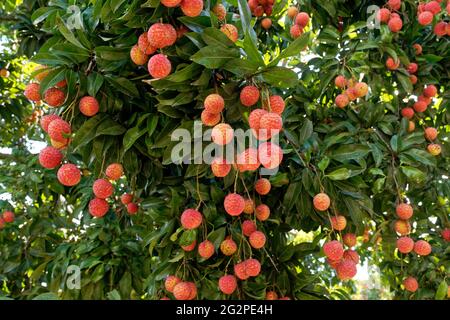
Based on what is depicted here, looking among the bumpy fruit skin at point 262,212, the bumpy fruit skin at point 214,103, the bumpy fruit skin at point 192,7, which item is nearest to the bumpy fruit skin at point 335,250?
the bumpy fruit skin at point 262,212

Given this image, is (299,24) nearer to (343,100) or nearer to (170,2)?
(343,100)

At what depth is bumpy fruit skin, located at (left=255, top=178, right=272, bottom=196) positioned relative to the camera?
4.83 ft

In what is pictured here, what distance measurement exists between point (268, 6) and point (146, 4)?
1.14 meters

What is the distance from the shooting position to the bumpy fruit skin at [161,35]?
3.43 ft

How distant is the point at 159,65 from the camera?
3.56 feet

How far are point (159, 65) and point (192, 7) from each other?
0.57 ft

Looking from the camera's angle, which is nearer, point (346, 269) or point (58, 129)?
point (58, 129)

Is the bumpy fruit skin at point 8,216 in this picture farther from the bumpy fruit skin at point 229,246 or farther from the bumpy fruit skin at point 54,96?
the bumpy fruit skin at point 229,246

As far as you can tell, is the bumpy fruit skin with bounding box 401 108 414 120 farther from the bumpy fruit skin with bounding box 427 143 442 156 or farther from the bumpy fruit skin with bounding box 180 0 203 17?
the bumpy fruit skin with bounding box 180 0 203 17

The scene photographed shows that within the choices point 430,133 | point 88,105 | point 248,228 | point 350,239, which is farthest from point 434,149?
point 88,105

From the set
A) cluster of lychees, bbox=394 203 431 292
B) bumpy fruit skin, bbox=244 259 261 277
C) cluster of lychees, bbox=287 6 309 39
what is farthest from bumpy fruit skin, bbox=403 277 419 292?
cluster of lychees, bbox=287 6 309 39

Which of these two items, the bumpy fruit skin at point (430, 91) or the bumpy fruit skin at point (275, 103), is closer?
the bumpy fruit skin at point (275, 103)

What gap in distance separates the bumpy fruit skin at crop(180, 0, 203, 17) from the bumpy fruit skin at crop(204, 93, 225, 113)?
209mm
